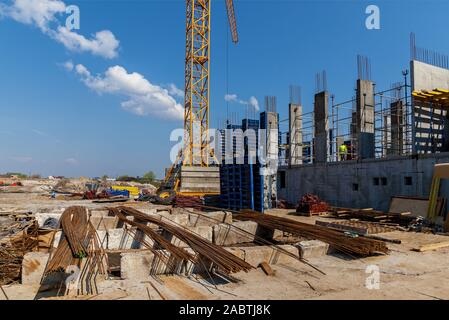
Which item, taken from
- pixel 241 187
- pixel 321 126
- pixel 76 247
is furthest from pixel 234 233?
pixel 321 126

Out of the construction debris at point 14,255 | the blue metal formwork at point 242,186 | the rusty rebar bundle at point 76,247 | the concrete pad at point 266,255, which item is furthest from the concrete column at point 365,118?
the construction debris at point 14,255

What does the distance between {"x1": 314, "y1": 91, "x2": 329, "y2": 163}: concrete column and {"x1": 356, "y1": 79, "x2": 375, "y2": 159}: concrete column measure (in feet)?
7.50

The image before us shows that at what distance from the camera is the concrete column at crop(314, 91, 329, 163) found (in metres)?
18.8

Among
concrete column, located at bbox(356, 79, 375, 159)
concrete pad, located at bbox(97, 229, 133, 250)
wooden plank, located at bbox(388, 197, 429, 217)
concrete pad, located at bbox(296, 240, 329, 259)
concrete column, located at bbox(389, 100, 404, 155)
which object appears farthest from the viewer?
concrete column, located at bbox(389, 100, 404, 155)

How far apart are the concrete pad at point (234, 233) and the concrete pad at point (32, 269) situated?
402 cm

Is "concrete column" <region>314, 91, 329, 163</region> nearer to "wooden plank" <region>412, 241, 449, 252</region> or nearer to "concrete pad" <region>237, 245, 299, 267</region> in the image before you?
"wooden plank" <region>412, 241, 449, 252</region>

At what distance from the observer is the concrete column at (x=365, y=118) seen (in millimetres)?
16594

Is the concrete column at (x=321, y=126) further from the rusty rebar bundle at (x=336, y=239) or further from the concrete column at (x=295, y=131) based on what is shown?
the rusty rebar bundle at (x=336, y=239)

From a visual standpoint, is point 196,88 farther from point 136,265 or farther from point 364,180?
point 136,265

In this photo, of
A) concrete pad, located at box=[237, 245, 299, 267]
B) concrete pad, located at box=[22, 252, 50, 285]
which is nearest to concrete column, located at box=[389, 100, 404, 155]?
concrete pad, located at box=[237, 245, 299, 267]
